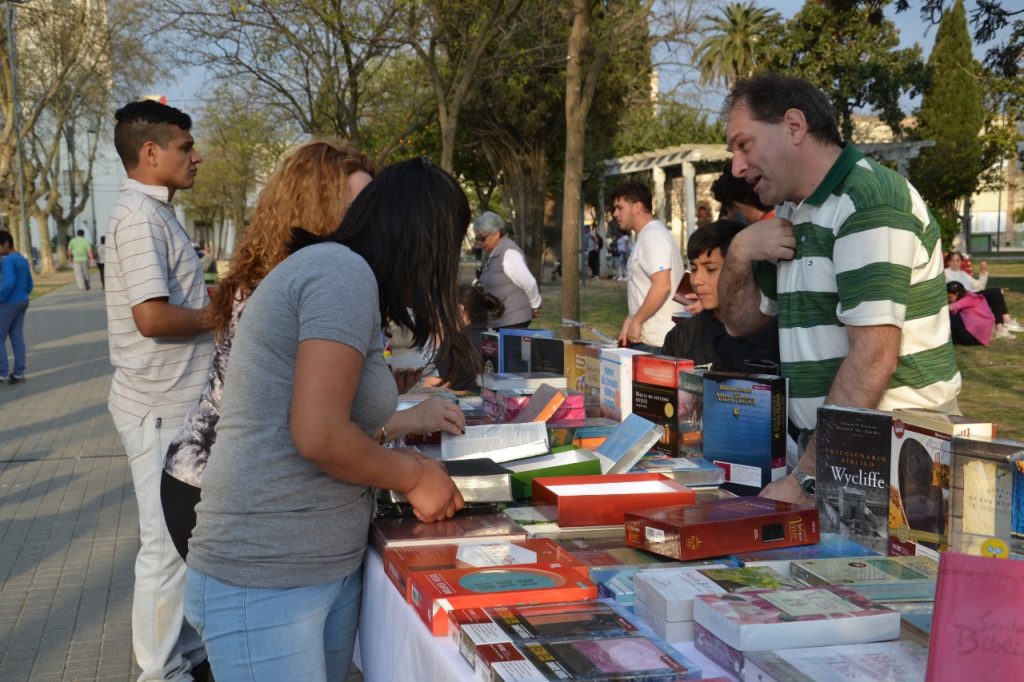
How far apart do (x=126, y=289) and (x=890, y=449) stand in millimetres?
2500

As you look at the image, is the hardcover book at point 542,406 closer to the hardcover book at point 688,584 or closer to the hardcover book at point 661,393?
the hardcover book at point 661,393

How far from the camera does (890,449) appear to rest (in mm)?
1982

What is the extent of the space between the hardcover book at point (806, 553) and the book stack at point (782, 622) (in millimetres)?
302

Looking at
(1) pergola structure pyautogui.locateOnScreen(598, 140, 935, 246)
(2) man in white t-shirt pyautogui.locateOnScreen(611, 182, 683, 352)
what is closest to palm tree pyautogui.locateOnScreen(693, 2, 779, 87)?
(1) pergola structure pyautogui.locateOnScreen(598, 140, 935, 246)

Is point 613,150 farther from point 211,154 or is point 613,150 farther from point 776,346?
point 776,346

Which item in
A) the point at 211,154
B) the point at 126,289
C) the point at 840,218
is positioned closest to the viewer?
the point at 840,218

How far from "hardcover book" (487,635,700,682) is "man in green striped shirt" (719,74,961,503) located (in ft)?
3.20

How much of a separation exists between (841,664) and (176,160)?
2.94 metres

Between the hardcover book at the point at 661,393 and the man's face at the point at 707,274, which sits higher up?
the man's face at the point at 707,274

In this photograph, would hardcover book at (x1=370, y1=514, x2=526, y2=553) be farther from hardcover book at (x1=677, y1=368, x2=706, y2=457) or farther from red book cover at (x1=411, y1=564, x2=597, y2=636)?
hardcover book at (x1=677, y1=368, x2=706, y2=457)

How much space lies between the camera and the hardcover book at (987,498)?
64.5 inches

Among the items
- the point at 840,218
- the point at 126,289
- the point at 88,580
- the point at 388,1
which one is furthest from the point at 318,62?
the point at 840,218

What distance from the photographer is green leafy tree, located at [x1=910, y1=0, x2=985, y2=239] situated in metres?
47.8

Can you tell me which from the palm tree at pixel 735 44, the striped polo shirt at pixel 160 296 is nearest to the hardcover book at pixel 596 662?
the striped polo shirt at pixel 160 296
